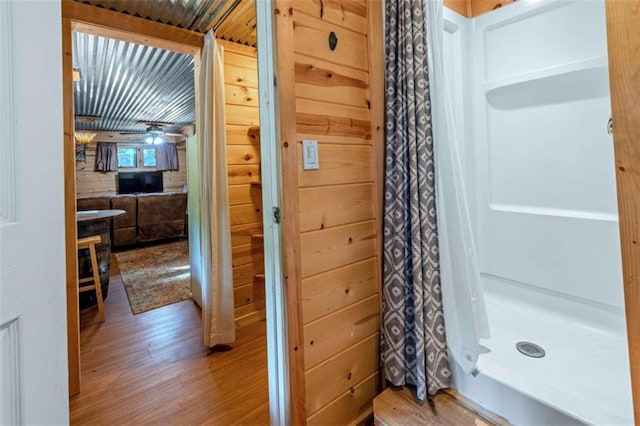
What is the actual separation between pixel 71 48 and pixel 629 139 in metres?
2.54

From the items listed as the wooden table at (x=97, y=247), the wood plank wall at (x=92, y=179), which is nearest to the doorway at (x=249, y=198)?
the wooden table at (x=97, y=247)

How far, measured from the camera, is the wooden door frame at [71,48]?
5.57ft

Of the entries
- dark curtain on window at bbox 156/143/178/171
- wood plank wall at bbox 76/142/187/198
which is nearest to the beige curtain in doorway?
wood plank wall at bbox 76/142/187/198

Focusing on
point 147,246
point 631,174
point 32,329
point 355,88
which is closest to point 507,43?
point 355,88

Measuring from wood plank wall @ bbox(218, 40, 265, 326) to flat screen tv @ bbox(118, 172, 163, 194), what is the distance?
23.3ft

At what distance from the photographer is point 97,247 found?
288 cm

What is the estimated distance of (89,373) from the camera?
6.32 feet

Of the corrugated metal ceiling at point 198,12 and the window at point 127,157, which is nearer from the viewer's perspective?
the corrugated metal ceiling at point 198,12

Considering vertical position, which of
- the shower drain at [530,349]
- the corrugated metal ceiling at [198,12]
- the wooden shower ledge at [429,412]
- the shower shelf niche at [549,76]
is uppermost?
the corrugated metal ceiling at [198,12]

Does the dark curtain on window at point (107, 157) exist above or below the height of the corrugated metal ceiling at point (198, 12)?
above

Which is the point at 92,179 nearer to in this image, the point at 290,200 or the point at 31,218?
the point at 290,200

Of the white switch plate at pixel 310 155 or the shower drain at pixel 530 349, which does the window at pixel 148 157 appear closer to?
the white switch plate at pixel 310 155

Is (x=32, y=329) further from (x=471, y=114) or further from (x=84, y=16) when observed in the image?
(x=471, y=114)

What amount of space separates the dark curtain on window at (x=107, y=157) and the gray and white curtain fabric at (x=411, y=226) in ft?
28.6
